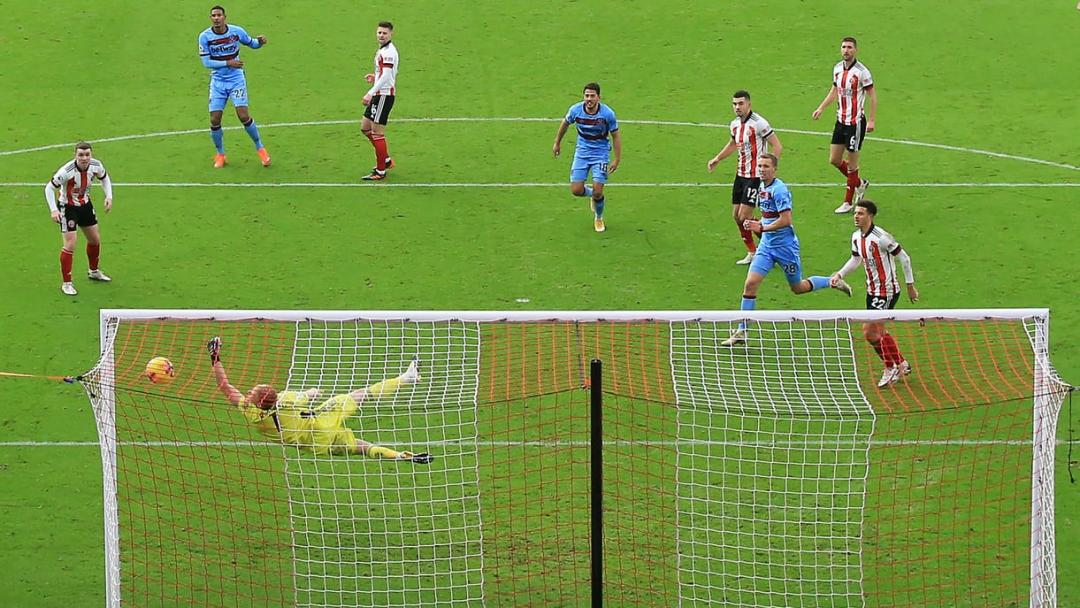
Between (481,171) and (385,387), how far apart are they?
26.4ft

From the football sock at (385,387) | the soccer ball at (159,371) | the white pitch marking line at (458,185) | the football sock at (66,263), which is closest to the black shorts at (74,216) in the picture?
the football sock at (66,263)

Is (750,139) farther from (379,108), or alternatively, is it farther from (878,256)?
(379,108)

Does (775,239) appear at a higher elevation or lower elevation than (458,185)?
lower

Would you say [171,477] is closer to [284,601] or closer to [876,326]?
[284,601]

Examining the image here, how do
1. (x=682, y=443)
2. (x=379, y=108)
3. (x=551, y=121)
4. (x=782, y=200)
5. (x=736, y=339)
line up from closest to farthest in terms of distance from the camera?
1. (x=682, y=443)
2. (x=782, y=200)
3. (x=736, y=339)
4. (x=379, y=108)
5. (x=551, y=121)

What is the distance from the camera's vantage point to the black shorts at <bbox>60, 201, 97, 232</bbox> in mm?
17672

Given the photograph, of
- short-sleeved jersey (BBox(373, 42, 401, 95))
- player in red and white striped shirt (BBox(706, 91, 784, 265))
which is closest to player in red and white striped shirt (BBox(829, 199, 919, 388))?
player in red and white striped shirt (BBox(706, 91, 784, 265))

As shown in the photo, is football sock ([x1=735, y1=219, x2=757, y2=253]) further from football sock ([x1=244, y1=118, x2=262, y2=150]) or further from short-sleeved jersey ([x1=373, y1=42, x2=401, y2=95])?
football sock ([x1=244, y1=118, x2=262, y2=150])

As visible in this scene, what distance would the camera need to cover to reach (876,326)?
51.0 feet

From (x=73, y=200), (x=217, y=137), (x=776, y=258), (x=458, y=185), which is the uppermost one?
(x=217, y=137)

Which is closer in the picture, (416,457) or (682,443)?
(416,457)

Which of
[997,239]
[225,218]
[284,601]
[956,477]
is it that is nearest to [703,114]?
[997,239]

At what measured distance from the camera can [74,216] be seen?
17.7 meters

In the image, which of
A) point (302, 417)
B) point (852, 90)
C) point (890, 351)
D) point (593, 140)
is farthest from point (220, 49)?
point (890, 351)
